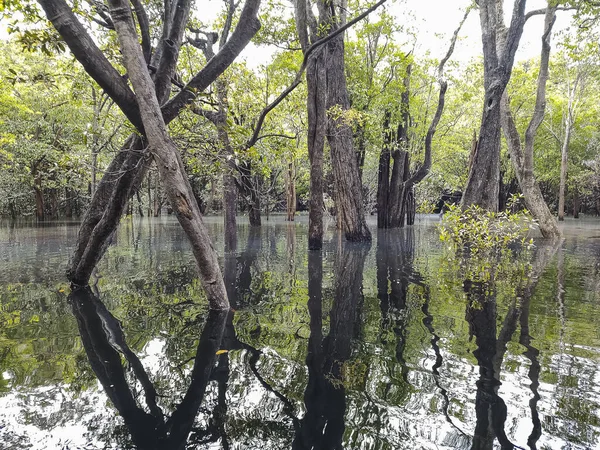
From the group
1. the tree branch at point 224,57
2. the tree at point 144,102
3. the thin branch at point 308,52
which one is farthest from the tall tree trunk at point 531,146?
the tree at point 144,102

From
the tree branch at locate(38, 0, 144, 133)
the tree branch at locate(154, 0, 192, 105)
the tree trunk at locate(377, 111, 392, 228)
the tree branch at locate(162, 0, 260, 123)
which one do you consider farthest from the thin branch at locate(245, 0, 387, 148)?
the tree trunk at locate(377, 111, 392, 228)

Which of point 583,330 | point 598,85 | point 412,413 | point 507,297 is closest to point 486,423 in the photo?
point 412,413

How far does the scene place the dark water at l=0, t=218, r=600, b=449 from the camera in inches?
98.0

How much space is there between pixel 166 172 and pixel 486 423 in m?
3.87

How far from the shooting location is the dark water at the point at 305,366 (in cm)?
249

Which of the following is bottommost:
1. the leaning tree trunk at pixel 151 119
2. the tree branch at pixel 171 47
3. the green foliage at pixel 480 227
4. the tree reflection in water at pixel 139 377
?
the tree reflection in water at pixel 139 377

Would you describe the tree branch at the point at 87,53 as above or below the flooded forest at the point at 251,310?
above

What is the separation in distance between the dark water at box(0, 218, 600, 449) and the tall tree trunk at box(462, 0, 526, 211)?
199 inches

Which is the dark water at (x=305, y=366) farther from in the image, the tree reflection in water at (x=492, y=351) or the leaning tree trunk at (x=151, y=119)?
the leaning tree trunk at (x=151, y=119)

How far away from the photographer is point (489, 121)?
1131cm

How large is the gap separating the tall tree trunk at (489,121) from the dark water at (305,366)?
505cm

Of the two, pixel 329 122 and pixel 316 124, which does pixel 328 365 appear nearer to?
pixel 316 124

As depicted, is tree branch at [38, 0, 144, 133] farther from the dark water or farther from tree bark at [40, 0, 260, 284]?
the dark water

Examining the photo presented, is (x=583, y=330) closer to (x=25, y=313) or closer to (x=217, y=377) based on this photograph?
(x=217, y=377)
